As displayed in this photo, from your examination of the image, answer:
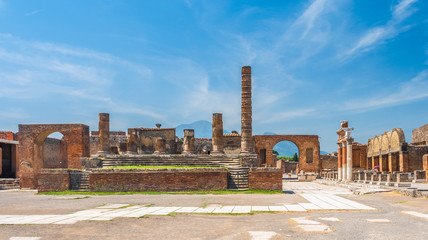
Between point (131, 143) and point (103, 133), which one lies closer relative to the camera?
point (103, 133)

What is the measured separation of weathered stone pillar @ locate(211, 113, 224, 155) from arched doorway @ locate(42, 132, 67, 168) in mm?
18132

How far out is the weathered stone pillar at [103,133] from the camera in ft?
82.9

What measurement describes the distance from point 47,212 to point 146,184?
23.1 ft

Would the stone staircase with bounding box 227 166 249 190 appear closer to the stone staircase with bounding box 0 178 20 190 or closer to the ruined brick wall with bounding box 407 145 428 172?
the stone staircase with bounding box 0 178 20 190

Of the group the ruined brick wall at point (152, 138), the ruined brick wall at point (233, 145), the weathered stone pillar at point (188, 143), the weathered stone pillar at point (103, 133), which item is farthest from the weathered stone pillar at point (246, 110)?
the ruined brick wall at point (233, 145)

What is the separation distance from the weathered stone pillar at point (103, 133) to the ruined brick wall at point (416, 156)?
23205 mm

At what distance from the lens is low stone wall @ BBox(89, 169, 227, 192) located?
55.5 ft

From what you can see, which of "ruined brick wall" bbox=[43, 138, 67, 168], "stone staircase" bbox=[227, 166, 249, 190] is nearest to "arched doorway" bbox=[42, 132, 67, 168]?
"ruined brick wall" bbox=[43, 138, 67, 168]

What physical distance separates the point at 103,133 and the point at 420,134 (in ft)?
93.6

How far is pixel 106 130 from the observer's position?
2570 cm

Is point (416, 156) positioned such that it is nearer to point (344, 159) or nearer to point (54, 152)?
point (344, 159)

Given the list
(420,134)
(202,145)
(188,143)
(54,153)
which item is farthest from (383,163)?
(54,153)

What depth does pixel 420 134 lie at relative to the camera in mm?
36438

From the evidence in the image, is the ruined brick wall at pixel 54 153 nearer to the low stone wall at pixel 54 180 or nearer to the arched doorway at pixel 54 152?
the arched doorway at pixel 54 152
